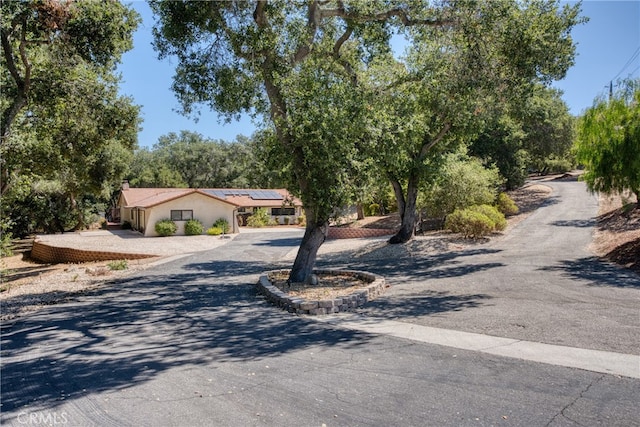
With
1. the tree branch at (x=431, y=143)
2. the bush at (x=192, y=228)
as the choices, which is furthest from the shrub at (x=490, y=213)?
the bush at (x=192, y=228)

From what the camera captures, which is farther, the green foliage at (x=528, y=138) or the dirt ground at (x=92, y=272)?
the green foliage at (x=528, y=138)

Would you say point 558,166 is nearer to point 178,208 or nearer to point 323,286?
point 178,208

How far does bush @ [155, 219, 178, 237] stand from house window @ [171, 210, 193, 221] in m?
0.84

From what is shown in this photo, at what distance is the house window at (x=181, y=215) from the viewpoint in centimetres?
3216

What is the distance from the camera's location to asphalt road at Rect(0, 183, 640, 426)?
162 inches

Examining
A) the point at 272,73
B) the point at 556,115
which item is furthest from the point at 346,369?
the point at 556,115

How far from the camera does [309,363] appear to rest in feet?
18.2

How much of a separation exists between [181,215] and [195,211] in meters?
1.04

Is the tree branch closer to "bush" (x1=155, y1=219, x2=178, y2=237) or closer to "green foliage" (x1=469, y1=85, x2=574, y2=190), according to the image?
"green foliage" (x1=469, y1=85, x2=574, y2=190)

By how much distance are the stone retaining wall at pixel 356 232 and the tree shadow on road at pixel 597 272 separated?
12.7 metres

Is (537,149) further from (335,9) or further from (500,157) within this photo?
(335,9)

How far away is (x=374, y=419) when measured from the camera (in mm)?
3975

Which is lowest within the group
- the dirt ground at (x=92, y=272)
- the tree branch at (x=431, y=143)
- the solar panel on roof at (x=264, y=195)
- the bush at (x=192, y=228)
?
the dirt ground at (x=92, y=272)

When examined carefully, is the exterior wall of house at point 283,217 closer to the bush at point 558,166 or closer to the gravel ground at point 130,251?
the gravel ground at point 130,251
